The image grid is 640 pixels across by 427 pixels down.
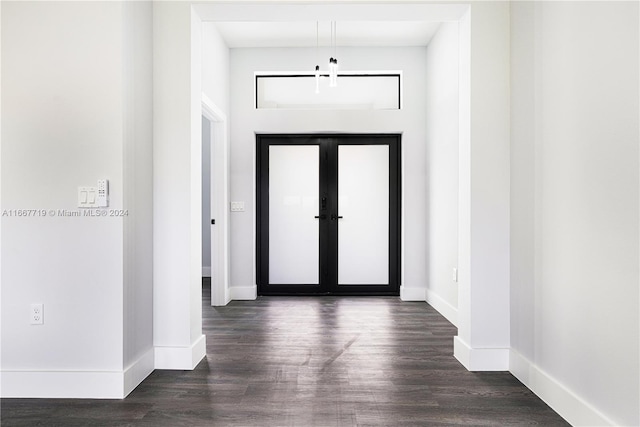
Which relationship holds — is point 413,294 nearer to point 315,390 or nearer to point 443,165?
point 443,165

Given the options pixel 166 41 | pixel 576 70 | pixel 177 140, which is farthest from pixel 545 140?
pixel 166 41

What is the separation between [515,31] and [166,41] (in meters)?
2.20

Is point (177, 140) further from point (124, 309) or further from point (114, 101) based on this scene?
point (124, 309)

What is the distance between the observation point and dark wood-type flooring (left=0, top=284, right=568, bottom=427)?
6.61 ft

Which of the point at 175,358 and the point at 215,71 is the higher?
the point at 215,71

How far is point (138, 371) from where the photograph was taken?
243 centimetres

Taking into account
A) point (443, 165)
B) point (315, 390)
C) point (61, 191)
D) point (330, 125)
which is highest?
point (330, 125)

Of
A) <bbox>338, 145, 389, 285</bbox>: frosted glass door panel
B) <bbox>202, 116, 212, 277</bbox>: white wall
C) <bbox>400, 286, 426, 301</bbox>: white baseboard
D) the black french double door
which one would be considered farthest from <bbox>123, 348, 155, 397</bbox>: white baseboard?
<bbox>202, 116, 212, 277</bbox>: white wall

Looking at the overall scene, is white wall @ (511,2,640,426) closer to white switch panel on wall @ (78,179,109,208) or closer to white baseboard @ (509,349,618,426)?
white baseboard @ (509,349,618,426)

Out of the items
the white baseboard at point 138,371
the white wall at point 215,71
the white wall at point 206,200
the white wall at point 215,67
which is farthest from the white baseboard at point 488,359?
the white wall at point 206,200

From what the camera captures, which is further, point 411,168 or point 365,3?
point 411,168

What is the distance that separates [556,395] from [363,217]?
321 cm

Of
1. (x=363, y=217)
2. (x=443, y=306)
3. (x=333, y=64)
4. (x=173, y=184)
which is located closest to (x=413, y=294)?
(x=443, y=306)

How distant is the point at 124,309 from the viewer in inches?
90.1
